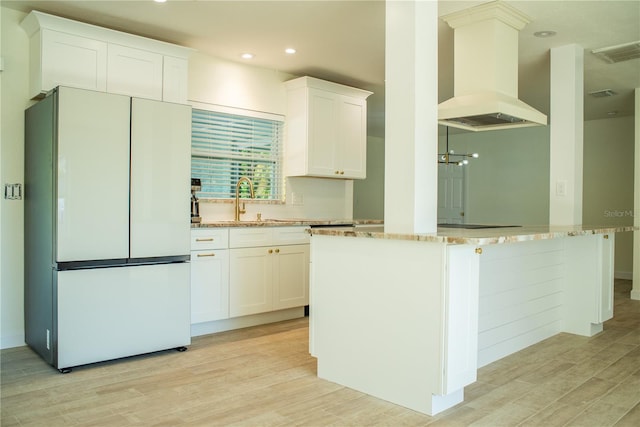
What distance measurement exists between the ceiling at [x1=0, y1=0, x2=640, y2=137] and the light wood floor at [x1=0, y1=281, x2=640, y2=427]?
244 cm

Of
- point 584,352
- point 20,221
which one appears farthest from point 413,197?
point 20,221

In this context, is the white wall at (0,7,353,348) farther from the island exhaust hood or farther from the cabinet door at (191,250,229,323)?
the island exhaust hood

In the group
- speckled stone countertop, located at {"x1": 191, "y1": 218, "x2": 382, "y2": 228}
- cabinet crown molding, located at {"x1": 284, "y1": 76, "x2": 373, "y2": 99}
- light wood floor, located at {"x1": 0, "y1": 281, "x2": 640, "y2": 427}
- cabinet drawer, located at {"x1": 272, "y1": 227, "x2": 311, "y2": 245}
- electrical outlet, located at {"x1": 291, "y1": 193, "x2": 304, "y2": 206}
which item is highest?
cabinet crown molding, located at {"x1": 284, "y1": 76, "x2": 373, "y2": 99}

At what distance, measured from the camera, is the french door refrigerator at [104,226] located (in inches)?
122

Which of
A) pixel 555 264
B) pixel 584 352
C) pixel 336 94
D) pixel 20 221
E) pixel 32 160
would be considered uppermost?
pixel 336 94

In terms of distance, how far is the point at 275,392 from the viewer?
2773mm

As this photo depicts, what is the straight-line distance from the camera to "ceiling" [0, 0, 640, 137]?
3.49m

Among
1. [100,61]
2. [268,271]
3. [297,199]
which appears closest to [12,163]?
[100,61]

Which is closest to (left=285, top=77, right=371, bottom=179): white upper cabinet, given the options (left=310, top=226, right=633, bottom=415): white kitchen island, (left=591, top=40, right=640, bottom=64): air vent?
(left=310, top=226, right=633, bottom=415): white kitchen island

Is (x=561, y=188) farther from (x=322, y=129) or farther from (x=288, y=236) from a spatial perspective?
(x=288, y=236)

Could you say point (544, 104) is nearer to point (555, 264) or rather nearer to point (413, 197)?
point (555, 264)

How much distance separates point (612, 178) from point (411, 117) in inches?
242

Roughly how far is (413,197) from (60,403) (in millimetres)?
2161

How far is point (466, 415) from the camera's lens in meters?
2.47
